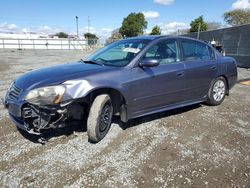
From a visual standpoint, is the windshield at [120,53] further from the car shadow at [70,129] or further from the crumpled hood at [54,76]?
the car shadow at [70,129]

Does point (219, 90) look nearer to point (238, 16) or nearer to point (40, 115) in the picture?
point (40, 115)

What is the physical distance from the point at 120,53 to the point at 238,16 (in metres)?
51.4

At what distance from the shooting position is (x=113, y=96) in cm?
416

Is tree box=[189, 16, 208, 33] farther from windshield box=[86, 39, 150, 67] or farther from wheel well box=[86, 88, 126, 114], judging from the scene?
wheel well box=[86, 88, 126, 114]

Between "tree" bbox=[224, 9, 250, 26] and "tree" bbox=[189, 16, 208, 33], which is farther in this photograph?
"tree" bbox=[224, 9, 250, 26]

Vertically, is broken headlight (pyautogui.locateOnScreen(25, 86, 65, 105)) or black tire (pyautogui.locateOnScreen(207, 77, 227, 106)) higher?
broken headlight (pyautogui.locateOnScreen(25, 86, 65, 105))

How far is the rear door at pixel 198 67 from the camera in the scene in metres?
5.04

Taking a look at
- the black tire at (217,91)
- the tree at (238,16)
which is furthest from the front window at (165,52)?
the tree at (238,16)

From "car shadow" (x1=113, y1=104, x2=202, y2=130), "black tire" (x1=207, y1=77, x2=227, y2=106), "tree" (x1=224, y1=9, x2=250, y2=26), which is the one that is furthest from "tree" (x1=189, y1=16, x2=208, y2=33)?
"car shadow" (x1=113, y1=104, x2=202, y2=130)

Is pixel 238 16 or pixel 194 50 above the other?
pixel 238 16

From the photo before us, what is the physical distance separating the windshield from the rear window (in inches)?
36.1

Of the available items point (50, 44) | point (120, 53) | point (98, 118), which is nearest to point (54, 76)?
point (98, 118)

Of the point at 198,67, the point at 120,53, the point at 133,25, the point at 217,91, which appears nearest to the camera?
the point at 120,53

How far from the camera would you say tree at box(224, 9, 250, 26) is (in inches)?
1890
